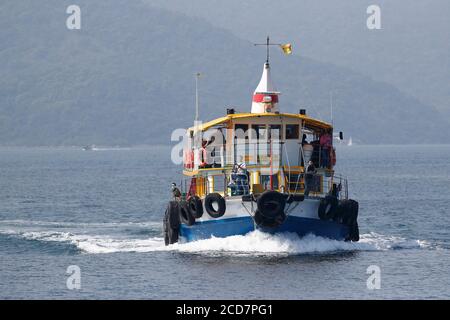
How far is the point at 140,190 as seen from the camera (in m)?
103

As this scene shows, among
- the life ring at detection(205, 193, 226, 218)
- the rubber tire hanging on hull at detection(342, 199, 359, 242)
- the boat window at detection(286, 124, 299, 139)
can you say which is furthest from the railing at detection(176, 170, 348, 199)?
the boat window at detection(286, 124, 299, 139)

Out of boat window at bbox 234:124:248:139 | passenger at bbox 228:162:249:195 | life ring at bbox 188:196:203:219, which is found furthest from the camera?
boat window at bbox 234:124:248:139

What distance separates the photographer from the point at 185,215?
5228 centimetres

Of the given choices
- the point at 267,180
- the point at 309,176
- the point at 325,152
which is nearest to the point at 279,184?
the point at 267,180

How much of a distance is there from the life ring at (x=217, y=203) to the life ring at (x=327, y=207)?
14.0 ft

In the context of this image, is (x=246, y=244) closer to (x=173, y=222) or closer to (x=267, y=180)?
(x=267, y=180)

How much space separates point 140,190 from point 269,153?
2047 inches

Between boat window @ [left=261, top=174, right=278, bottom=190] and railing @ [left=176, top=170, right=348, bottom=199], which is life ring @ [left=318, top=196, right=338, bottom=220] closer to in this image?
railing @ [left=176, top=170, right=348, bottom=199]

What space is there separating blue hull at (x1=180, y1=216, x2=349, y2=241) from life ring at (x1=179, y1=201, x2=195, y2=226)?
23cm

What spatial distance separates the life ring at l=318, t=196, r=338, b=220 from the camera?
1976 inches

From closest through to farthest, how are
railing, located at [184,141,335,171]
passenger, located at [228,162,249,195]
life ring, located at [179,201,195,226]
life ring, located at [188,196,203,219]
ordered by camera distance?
passenger, located at [228,162,249,195] < life ring, located at [188,196,203,219] < railing, located at [184,141,335,171] < life ring, located at [179,201,195,226]

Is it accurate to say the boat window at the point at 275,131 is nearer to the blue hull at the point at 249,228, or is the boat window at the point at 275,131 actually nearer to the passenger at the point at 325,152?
the passenger at the point at 325,152
